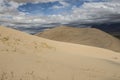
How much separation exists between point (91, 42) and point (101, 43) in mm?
2595

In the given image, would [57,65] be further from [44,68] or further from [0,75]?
[0,75]

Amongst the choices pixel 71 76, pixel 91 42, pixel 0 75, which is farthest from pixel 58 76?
pixel 91 42

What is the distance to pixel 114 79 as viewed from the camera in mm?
12320

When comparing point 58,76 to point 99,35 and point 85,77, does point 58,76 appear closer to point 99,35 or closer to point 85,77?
point 85,77

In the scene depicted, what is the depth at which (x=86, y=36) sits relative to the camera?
87.1 meters

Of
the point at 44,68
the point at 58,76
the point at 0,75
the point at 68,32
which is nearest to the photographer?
the point at 0,75

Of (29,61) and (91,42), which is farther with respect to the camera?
(91,42)

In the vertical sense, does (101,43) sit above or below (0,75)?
below

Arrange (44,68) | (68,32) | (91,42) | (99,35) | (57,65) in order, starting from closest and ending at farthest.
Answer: (44,68)
(57,65)
(91,42)
(99,35)
(68,32)

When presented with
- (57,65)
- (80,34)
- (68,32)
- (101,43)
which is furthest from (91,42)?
(57,65)

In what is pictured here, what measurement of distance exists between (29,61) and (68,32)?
83381mm

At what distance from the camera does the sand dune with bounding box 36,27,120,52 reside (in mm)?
81750

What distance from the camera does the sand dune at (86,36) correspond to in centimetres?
8175

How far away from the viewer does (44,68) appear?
12.3 metres
